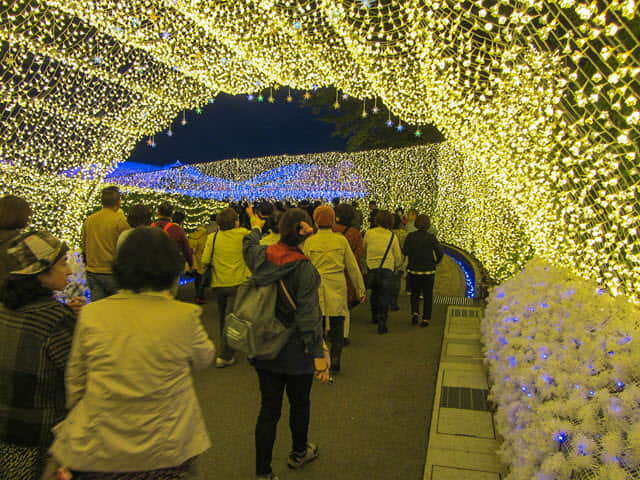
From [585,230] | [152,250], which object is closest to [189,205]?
[585,230]

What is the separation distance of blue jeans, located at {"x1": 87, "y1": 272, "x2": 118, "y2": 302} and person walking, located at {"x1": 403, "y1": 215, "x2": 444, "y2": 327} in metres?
4.07

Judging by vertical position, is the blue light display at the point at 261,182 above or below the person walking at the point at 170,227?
above

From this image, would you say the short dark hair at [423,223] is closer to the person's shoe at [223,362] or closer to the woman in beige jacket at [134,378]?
the person's shoe at [223,362]

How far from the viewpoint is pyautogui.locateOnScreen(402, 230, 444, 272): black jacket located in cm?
686

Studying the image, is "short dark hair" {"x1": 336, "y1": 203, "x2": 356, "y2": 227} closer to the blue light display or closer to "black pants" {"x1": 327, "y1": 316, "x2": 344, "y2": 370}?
"black pants" {"x1": 327, "y1": 316, "x2": 344, "y2": 370}

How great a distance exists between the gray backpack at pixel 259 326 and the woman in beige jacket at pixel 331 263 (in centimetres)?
185

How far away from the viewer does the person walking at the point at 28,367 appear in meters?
1.81

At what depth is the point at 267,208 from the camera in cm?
588

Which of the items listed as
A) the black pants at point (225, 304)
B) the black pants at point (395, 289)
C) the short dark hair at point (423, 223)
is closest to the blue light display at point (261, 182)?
the black pants at point (395, 289)

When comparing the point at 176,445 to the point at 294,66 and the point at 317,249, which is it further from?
the point at 294,66

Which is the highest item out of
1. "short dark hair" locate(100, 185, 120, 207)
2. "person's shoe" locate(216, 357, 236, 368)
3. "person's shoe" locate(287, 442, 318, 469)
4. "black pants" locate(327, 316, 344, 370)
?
"short dark hair" locate(100, 185, 120, 207)

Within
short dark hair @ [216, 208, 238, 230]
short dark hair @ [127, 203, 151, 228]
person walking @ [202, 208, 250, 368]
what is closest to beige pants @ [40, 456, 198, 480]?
person walking @ [202, 208, 250, 368]

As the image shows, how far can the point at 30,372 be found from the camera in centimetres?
181

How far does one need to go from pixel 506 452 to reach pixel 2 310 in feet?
9.28
